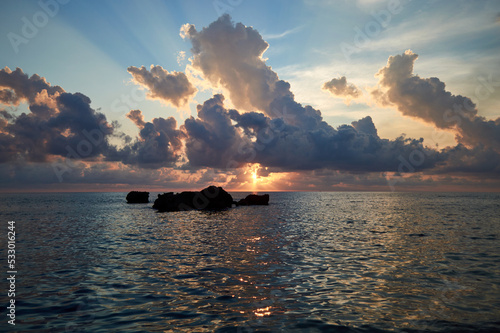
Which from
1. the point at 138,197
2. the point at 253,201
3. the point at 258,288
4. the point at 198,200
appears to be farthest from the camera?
the point at 138,197

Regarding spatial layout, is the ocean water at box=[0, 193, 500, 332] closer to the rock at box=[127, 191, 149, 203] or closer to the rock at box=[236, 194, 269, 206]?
the rock at box=[236, 194, 269, 206]

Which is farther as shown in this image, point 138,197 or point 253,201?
point 138,197

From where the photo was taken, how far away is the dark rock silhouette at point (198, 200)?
275 feet

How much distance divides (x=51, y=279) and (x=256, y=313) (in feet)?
41.4

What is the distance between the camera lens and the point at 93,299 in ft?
43.3

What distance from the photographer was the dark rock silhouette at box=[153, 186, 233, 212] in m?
83.7

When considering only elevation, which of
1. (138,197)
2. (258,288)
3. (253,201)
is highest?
(258,288)

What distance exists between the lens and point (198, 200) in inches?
3492

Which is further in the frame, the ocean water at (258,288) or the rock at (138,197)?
the rock at (138,197)

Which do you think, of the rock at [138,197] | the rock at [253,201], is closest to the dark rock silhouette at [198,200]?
→ the rock at [253,201]

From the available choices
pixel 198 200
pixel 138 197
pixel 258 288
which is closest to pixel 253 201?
pixel 198 200

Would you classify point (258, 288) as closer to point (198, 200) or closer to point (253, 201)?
point (198, 200)

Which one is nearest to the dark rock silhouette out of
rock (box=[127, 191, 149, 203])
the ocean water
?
rock (box=[127, 191, 149, 203])

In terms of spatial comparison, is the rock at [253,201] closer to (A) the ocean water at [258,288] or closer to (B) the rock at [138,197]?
(B) the rock at [138,197]
